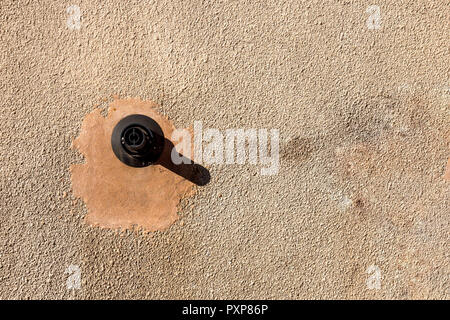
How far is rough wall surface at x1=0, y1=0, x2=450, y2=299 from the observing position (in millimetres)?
4523

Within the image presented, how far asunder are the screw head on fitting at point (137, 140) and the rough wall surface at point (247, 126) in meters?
0.26

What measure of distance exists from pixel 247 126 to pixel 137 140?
123cm

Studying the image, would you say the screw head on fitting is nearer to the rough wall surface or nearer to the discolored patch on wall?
the discolored patch on wall

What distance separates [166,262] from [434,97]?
357 centimetres

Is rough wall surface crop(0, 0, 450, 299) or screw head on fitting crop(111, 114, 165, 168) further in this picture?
rough wall surface crop(0, 0, 450, 299)

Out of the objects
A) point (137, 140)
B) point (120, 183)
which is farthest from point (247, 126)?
point (120, 183)

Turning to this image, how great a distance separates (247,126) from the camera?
180 inches

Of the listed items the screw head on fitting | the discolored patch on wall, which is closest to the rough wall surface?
the discolored patch on wall

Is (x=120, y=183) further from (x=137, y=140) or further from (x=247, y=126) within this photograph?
(x=247, y=126)

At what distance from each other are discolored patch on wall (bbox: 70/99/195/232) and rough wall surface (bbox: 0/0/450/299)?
11 centimetres

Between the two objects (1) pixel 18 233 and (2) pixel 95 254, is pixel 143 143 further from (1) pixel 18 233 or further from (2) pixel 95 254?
(1) pixel 18 233

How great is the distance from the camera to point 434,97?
4.63m

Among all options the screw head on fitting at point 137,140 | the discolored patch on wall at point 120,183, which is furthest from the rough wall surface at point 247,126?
the screw head on fitting at point 137,140
